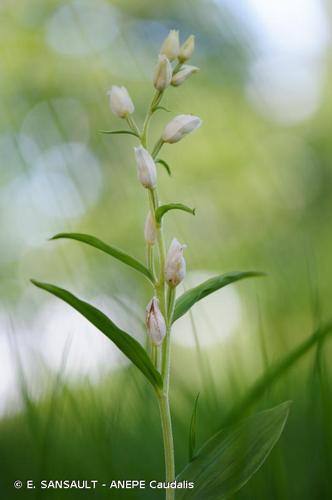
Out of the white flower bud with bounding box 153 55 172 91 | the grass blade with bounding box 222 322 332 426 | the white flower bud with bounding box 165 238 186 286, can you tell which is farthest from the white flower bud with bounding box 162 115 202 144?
the grass blade with bounding box 222 322 332 426

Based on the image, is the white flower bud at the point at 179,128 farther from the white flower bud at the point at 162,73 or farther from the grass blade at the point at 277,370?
the grass blade at the point at 277,370

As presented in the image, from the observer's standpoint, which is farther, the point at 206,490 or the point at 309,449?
the point at 309,449

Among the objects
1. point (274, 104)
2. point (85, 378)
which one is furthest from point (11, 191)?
point (85, 378)

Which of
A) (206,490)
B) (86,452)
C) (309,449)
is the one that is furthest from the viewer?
(86,452)

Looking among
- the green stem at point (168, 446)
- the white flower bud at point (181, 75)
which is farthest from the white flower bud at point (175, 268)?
the white flower bud at point (181, 75)

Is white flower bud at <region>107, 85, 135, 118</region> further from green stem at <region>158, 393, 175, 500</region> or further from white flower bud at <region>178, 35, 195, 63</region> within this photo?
green stem at <region>158, 393, 175, 500</region>

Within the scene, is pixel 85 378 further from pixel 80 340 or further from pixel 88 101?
pixel 88 101

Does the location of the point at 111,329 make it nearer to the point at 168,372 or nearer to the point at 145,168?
the point at 168,372

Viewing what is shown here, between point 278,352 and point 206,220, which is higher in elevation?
point 206,220

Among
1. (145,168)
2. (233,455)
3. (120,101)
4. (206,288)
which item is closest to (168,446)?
(233,455)
